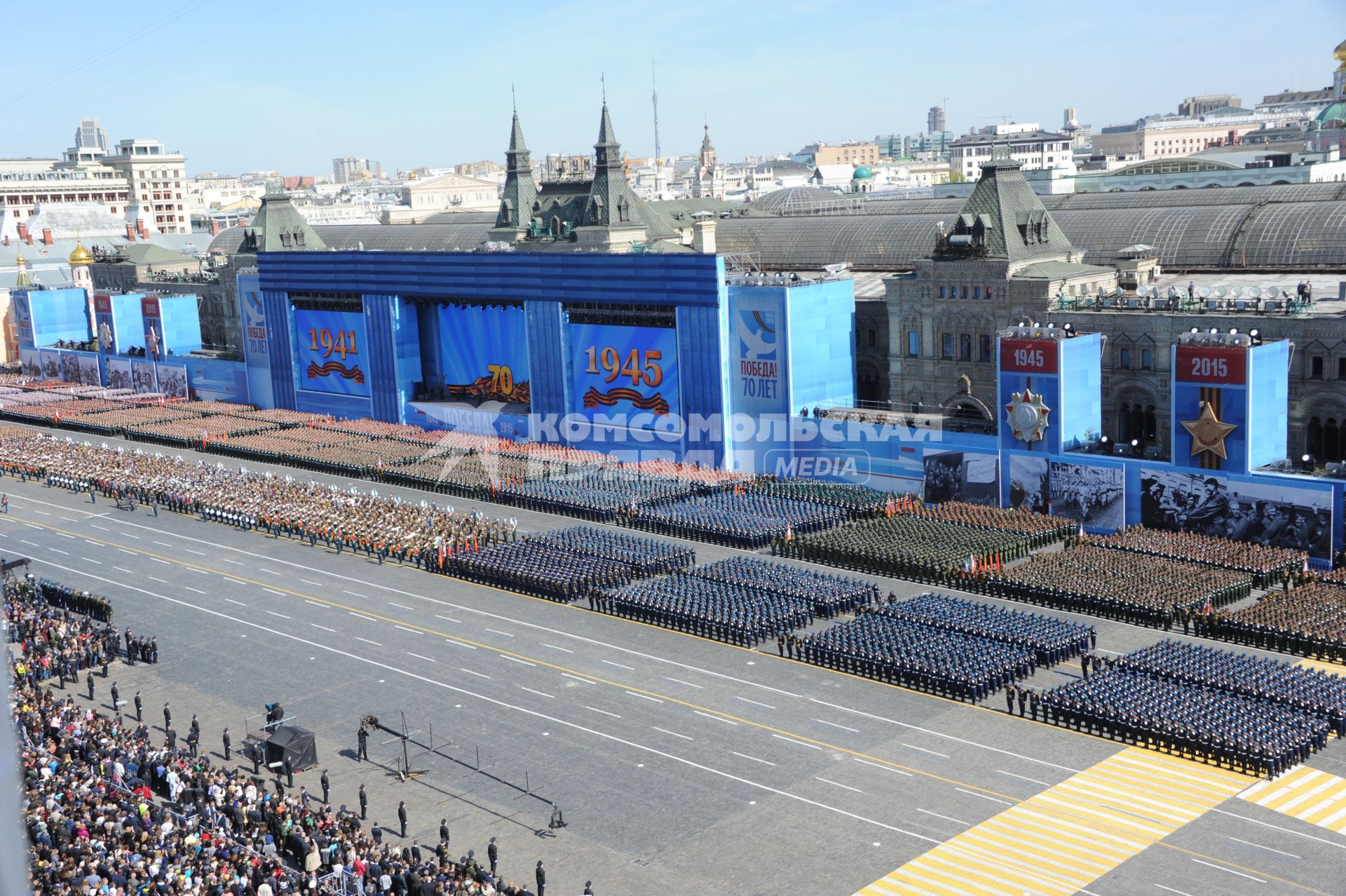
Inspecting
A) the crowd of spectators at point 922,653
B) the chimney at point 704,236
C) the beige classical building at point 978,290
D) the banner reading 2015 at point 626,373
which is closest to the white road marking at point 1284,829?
the crowd of spectators at point 922,653

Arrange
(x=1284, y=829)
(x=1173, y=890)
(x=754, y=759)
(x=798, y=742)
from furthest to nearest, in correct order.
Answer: (x=798, y=742) → (x=754, y=759) → (x=1284, y=829) → (x=1173, y=890)

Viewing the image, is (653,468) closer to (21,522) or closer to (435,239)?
(21,522)

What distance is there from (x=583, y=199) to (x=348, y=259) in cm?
1885

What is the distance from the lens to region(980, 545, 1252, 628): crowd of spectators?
43906 mm

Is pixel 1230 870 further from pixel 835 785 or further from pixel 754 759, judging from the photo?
pixel 754 759

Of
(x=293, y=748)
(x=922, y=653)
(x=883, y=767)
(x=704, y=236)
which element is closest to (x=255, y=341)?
(x=704, y=236)

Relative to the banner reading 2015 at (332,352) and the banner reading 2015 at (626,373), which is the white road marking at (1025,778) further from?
the banner reading 2015 at (332,352)

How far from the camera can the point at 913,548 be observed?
2074 inches

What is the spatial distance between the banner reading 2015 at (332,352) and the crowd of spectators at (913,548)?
159 feet

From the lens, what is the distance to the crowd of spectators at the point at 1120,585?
43906mm

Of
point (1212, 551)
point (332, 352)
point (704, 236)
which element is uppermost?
→ point (704, 236)

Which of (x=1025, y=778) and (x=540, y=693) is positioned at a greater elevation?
(x=540, y=693)

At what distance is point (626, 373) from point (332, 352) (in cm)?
3067

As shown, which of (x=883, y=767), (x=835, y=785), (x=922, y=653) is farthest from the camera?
(x=922, y=653)
